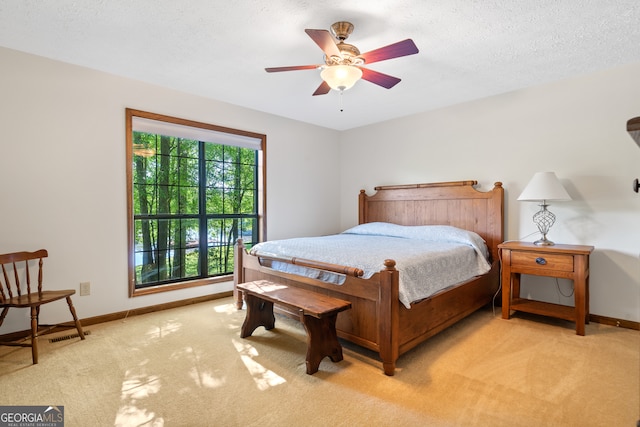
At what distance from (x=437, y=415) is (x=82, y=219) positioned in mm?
3187

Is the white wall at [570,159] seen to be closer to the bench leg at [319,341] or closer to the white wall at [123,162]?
the white wall at [123,162]

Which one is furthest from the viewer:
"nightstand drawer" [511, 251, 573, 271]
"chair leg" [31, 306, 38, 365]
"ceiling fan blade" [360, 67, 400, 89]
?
"nightstand drawer" [511, 251, 573, 271]

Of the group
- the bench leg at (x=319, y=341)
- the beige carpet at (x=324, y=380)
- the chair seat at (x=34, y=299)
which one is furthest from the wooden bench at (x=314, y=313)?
the chair seat at (x=34, y=299)

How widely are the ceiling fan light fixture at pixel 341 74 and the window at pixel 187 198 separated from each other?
193 centimetres

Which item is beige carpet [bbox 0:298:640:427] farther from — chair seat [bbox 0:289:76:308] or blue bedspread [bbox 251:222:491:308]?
blue bedspread [bbox 251:222:491:308]

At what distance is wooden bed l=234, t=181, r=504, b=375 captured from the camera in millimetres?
2084

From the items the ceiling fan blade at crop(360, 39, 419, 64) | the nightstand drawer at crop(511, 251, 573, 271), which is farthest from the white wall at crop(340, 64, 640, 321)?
the ceiling fan blade at crop(360, 39, 419, 64)

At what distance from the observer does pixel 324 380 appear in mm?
1999

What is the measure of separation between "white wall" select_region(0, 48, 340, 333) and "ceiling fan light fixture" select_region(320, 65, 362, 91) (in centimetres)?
196

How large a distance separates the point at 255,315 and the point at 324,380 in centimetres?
91

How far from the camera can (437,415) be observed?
1.67 metres

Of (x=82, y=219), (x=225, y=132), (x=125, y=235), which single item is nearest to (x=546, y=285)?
(x=225, y=132)

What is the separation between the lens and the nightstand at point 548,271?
2691mm

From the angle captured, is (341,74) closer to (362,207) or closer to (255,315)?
(255,315)
